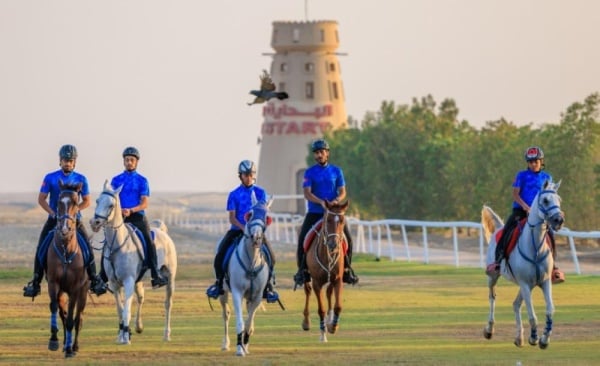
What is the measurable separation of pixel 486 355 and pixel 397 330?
4664 millimetres

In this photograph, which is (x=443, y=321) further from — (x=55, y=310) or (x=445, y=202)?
(x=445, y=202)

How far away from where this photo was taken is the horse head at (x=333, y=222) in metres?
26.2

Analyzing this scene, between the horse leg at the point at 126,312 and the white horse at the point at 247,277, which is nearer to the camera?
the white horse at the point at 247,277

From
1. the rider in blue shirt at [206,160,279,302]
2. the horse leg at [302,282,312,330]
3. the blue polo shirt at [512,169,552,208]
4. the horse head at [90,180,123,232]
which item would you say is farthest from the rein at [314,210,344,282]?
the horse head at [90,180,123,232]

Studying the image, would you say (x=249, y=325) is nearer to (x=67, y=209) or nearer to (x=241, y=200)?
(x=241, y=200)

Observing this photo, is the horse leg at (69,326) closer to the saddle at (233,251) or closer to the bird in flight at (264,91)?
the saddle at (233,251)

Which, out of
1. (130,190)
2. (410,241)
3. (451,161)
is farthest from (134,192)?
(451,161)

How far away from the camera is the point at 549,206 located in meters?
24.4

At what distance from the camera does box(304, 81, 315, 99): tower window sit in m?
155

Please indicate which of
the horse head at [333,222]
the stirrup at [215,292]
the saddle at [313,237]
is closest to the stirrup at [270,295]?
the stirrup at [215,292]

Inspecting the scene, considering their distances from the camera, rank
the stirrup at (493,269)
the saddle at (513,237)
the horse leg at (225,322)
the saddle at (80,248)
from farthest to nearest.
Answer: the stirrup at (493,269) < the saddle at (513,237) < the horse leg at (225,322) < the saddle at (80,248)

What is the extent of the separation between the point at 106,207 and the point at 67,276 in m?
1.18

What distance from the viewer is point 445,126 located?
105062 mm

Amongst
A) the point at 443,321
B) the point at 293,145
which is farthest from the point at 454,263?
the point at 293,145
